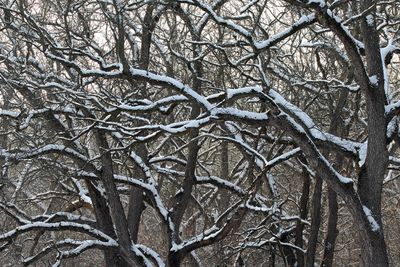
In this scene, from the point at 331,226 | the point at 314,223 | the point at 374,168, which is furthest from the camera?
the point at 331,226

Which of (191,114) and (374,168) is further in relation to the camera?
(191,114)

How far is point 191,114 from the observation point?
11867 millimetres

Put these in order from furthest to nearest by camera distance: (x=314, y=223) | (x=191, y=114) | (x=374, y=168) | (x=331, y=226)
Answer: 1. (x=191, y=114)
2. (x=331, y=226)
3. (x=314, y=223)
4. (x=374, y=168)

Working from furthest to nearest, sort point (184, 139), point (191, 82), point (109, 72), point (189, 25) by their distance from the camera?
point (184, 139), point (191, 82), point (189, 25), point (109, 72)

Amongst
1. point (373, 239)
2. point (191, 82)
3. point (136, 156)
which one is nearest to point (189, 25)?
point (191, 82)

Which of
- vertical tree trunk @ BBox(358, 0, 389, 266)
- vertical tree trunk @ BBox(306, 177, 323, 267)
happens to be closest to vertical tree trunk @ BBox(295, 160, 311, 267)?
vertical tree trunk @ BBox(306, 177, 323, 267)

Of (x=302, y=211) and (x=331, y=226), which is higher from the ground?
(x=302, y=211)

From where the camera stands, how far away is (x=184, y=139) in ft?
48.1

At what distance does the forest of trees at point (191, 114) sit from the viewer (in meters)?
8.39

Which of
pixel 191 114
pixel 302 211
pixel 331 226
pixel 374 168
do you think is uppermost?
pixel 191 114

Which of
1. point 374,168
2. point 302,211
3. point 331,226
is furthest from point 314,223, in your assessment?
point 374,168

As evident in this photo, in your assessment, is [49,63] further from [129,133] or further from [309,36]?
[309,36]

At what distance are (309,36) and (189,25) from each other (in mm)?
3614

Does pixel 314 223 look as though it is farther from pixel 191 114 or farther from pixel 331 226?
pixel 191 114
